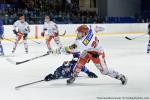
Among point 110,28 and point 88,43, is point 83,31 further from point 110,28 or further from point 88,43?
point 110,28

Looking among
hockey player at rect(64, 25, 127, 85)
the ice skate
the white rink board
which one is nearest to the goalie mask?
hockey player at rect(64, 25, 127, 85)

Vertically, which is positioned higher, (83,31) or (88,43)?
(83,31)

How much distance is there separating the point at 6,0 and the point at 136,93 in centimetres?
1828

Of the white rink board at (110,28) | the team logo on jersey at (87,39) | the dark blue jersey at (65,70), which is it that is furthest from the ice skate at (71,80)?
the white rink board at (110,28)

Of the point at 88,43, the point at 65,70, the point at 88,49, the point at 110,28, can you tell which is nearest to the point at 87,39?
the point at 88,43

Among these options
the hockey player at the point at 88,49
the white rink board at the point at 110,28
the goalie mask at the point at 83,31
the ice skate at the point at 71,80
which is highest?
the goalie mask at the point at 83,31

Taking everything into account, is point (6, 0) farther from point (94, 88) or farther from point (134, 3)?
point (94, 88)

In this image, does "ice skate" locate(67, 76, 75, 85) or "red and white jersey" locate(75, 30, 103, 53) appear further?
"ice skate" locate(67, 76, 75, 85)

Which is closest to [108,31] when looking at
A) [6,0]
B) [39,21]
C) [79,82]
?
[39,21]

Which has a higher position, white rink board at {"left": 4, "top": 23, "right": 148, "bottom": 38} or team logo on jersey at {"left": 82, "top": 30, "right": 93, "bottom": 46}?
team logo on jersey at {"left": 82, "top": 30, "right": 93, "bottom": 46}

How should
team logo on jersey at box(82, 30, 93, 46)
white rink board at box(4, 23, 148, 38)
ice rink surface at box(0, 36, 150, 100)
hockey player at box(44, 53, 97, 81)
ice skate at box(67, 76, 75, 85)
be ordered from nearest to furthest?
ice rink surface at box(0, 36, 150, 100)
team logo on jersey at box(82, 30, 93, 46)
ice skate at box(67, 76, 75, 85)
hockey player at box(44, 53, 97, 81)
white rink board at box(4, 23, 148, 38)

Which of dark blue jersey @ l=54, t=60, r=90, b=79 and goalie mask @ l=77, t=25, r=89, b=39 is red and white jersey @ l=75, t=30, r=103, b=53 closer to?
goalie mask @ l=77, t=25, r=89, b=39

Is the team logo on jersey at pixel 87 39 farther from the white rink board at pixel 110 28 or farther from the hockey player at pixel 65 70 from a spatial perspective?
the white rink board at pixel 110 28

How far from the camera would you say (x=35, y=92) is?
664 centimetres
